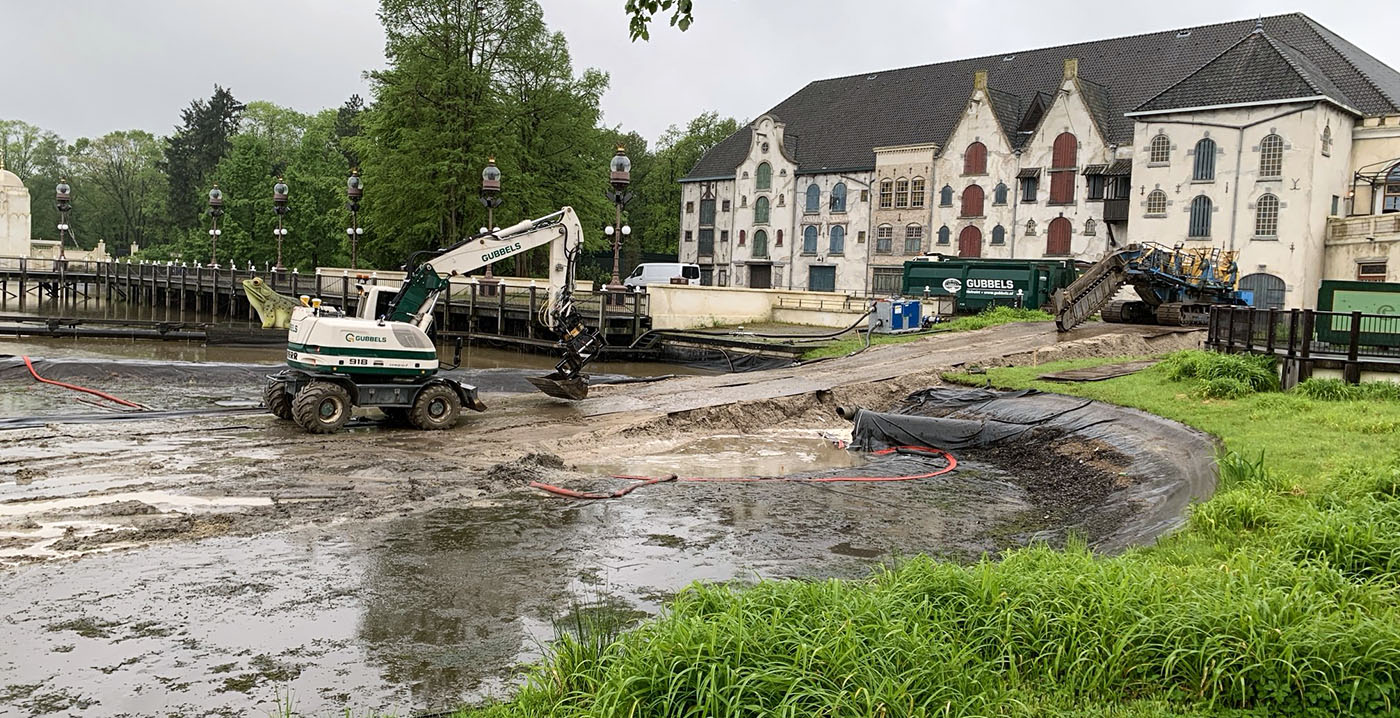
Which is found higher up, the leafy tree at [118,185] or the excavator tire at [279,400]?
the leafy tree at [118,185]

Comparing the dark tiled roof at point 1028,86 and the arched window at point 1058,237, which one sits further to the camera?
the arched window at point 1058,237

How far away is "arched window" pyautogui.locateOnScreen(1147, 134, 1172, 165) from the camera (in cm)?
4525

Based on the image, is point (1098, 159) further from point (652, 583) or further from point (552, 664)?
point (552, 664)

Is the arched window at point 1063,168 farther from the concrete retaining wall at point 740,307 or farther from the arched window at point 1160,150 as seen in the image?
the concrete retaining wall at point 740,307

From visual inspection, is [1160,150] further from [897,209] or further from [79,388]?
[79,388]

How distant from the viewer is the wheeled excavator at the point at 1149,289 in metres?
31.7

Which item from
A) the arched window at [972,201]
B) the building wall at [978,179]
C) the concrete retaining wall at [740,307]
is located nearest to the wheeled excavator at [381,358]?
the concrete retaining wall at [740,307]

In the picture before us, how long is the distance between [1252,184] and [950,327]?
16856mm

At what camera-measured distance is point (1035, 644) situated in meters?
A: 6.30

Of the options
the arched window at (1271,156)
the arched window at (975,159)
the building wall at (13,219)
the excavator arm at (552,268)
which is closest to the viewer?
the excavator arm at (552,268)

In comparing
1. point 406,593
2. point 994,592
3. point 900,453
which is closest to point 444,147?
point 900,453

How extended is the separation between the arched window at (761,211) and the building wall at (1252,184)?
25797mm

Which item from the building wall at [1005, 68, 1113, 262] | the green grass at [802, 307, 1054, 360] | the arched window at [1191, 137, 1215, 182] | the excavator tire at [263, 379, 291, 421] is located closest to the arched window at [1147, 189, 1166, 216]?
the arched window at [1191, 137, 1215, 182]

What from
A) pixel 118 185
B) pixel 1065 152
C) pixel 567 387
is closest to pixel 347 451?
pixel 567 387
